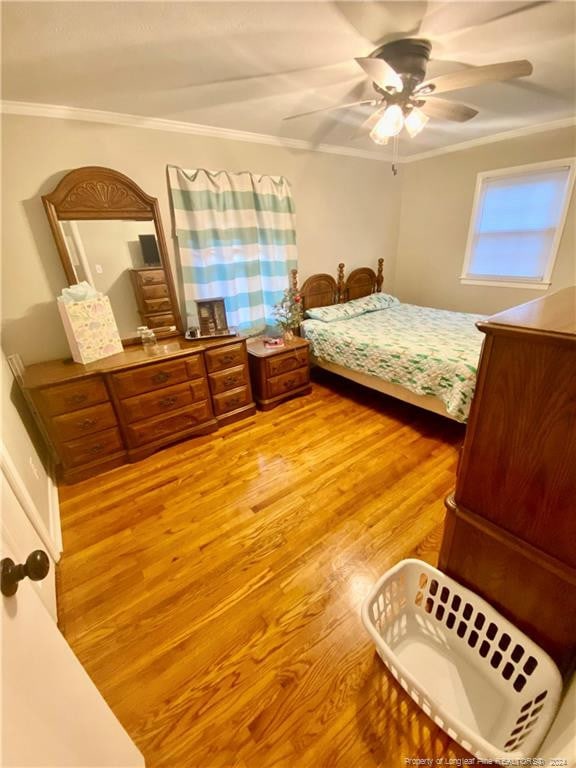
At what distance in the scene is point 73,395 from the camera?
1.95 metres

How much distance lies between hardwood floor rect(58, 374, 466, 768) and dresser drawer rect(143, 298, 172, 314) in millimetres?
1108

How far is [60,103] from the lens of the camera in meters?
1.86

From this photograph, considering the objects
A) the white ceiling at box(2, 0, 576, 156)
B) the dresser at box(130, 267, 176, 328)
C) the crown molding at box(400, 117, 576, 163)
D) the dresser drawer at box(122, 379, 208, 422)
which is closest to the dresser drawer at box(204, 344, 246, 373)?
the dresser drawer at box(122, 379, 208, 422)

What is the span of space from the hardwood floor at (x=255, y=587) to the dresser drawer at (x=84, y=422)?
35 centimetres

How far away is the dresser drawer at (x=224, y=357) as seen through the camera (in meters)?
2.45

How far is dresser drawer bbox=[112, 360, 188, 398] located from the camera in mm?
2096

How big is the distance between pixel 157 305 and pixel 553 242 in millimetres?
3667

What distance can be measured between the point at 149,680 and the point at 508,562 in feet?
4.31

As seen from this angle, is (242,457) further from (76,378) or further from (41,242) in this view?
(41,242)

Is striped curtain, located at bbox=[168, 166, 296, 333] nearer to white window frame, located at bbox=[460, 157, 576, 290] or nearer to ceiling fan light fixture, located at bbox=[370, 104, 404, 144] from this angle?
ceiling fan light fixture, located at bbox=[370, 104, 404, 144]

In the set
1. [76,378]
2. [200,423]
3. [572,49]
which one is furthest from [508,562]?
[572,49]

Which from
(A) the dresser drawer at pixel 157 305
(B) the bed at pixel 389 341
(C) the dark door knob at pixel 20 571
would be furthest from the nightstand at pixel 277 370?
(C) the dark door knob at pixel 20 571

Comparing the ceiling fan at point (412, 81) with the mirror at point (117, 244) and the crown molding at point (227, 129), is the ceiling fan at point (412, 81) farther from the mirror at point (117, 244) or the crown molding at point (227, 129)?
the mirror at point (117, 244)

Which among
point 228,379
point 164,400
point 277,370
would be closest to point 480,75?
point 277,370
